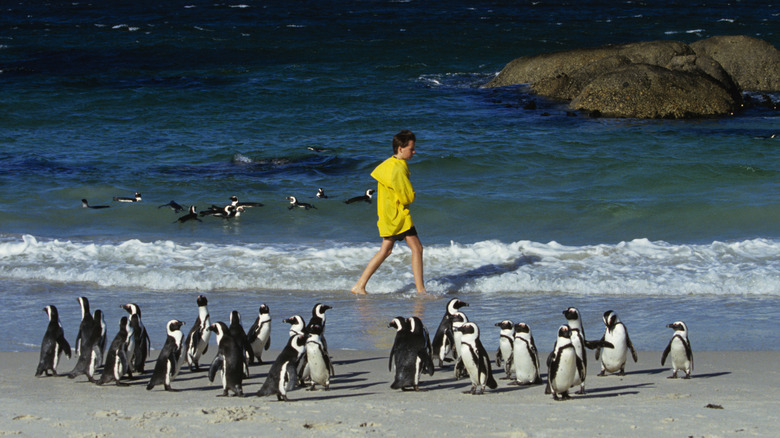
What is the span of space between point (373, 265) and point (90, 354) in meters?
3.29

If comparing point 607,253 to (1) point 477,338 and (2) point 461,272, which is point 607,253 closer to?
(2) point 461,272

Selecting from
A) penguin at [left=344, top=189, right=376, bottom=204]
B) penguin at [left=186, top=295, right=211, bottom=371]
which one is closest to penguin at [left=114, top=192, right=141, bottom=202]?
penguin at [left=344, top=189, right=376, bottom=204]

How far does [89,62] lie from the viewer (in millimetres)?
28578

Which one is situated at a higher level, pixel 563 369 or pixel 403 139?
pixel 403 139

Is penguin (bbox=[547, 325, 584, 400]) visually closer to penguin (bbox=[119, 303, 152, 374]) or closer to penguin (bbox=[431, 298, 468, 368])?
penguin (bbox=[431, 298, 468, 368])

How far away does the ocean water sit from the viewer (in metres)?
8.89

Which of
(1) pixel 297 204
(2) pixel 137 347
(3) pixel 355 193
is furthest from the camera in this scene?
(3) pixel 355 193

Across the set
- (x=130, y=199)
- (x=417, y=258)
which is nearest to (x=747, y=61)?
(x=130, y=199)

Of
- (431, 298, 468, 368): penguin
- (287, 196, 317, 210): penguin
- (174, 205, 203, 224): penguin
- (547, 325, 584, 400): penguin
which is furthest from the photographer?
(287, 196, 317, 210): penguin

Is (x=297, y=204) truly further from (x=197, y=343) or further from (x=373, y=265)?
(x=197, y=343)

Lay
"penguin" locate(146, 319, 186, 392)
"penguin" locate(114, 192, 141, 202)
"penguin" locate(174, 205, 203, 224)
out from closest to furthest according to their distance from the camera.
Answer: "penguin" locate(146, 319, 186, 392)
"penguin" locate(174, 205, 203, 224)
"penguin" locate(114, 192, 141, 202)

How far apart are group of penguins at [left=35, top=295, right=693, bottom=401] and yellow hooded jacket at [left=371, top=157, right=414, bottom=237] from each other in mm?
2155

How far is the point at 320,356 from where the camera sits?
6098 millimetres

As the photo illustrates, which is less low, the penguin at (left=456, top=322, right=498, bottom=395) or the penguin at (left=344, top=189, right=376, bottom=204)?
the penguin at (left=344, top=189, right=376, bottom=204)
